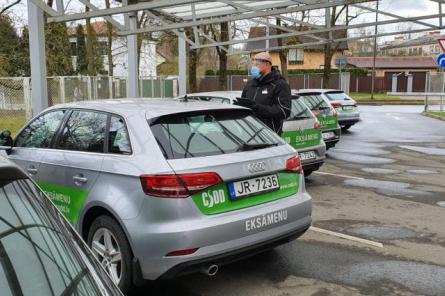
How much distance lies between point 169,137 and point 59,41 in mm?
23686

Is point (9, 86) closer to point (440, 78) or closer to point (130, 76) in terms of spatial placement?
point (130, 76)

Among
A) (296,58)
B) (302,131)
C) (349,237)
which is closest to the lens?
(349,237)

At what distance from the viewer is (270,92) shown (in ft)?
21.0

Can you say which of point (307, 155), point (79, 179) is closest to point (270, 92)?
point (307, 155)

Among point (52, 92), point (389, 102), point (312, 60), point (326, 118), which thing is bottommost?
point (389, 102)

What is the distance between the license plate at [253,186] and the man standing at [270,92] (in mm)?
2066

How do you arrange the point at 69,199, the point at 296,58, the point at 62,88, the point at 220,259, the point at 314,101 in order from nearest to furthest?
Answer: the point at 220,259 < the point at 69,199 < the point at 314,101 < the point at 62,88 < the point at 296,58

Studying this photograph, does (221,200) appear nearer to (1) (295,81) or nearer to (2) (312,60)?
(1) (295,81)

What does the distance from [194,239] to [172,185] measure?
1.38ft

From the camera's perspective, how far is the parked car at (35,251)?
166 cm

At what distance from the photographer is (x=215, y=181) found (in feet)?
12.5

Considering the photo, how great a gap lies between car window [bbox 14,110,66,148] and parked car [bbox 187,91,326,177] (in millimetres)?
3118

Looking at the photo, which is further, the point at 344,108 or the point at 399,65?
the point at 399,65

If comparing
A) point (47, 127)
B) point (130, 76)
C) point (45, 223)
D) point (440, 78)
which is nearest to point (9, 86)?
point (130, 76)
